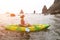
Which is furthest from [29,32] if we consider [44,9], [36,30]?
[44,9]

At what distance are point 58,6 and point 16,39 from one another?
3397 inches

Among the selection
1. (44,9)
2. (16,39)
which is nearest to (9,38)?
(16,39)

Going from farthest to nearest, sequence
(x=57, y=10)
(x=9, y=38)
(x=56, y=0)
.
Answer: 1. (x=56, y=0)
2. (x=57, y=10)
3. (x=9, y=38)

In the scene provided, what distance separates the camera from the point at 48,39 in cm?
2950

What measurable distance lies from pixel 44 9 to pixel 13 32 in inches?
4613

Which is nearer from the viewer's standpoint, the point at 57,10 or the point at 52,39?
the point at 52,39

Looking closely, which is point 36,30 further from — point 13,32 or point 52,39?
point 52,39

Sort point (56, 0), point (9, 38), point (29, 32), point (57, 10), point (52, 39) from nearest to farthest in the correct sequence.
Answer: point (52, 39)
point (9, 38)
point (29, 32)
point (57, 10)
point (56, 0)

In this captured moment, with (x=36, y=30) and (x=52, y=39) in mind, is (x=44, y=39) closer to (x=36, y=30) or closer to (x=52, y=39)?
(x=52, y=39)

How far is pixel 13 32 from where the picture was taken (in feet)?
120

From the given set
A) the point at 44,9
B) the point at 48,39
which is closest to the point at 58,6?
the point at 44,9

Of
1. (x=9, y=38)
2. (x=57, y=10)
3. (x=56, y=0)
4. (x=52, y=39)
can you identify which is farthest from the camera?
(x=56, y=0)

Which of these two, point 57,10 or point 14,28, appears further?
point 57,10

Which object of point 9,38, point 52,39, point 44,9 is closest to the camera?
point 52,39
